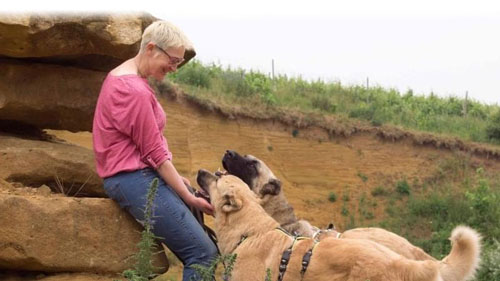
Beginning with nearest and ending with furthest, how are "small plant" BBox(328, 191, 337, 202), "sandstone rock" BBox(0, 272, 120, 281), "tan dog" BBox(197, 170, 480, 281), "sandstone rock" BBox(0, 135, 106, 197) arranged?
"tan dog" BBox(197, 170, 480, 281) → "sandstone rock" BBox(0, 272, 120, 281) → "sandstone rock" BBox(0, 135, 106, 197) → "small plant" BBox(328, 191, 337, 202)

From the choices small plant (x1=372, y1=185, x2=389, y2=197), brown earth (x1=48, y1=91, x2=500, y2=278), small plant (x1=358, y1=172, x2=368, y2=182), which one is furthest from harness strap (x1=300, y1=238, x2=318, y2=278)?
small plant (x1=358, y1=172, x2=368, y2=182)

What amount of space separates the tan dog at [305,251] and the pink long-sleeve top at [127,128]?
0.92 m

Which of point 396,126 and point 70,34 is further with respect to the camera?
point 396,126

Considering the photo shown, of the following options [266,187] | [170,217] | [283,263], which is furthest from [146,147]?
[266,187]

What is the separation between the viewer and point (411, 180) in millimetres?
23031

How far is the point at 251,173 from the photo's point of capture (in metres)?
9.58

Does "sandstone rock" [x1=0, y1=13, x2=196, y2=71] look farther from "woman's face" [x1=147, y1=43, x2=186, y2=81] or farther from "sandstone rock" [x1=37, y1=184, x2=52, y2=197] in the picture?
"sandstone rock" [x1=37, y1=184, x2=52, y2=197]

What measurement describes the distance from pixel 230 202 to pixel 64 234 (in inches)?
60.2

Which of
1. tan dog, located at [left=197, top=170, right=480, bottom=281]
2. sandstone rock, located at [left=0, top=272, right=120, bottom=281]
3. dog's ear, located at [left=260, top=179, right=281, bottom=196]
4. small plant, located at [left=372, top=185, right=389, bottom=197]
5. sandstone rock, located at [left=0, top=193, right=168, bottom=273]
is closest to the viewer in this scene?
tan dog, located at [left=197, top=170, right=480, bottom=281]

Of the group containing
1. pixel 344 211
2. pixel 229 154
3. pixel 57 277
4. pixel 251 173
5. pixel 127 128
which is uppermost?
pixel 127 128

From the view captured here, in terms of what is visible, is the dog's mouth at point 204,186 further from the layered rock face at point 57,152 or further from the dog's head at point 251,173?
the dog's head at point 251,173

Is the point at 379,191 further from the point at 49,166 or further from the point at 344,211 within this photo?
the point at 49,166

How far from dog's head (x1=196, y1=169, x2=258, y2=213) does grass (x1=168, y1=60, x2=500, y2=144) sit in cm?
1247

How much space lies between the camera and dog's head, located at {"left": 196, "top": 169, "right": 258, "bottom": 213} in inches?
297
